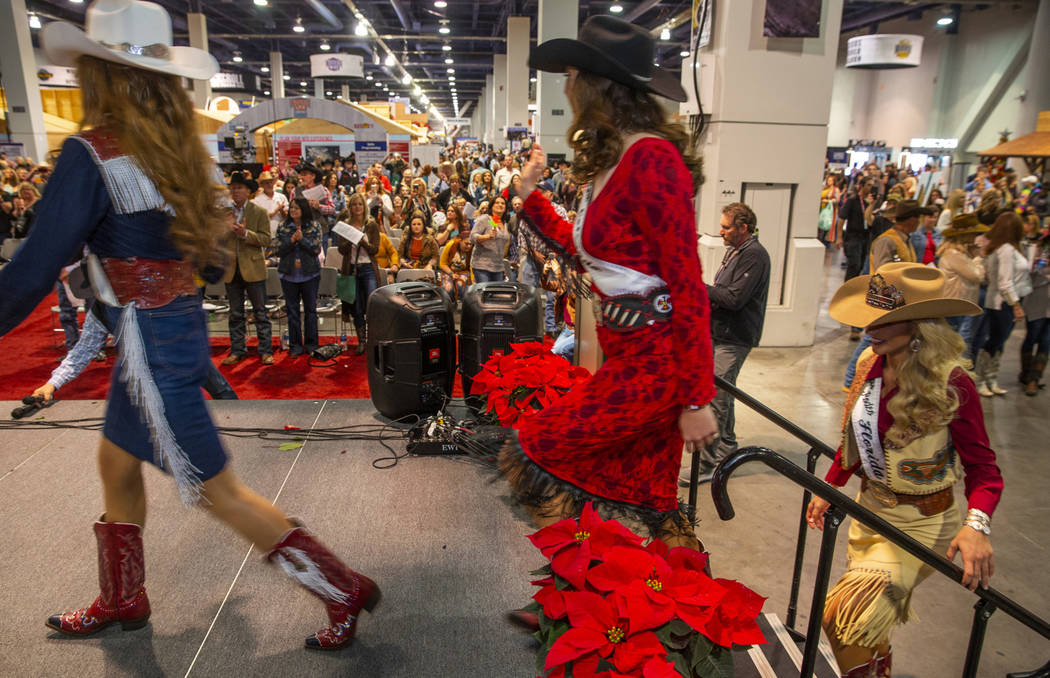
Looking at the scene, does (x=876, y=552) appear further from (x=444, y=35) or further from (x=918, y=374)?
(x=444, y=35)

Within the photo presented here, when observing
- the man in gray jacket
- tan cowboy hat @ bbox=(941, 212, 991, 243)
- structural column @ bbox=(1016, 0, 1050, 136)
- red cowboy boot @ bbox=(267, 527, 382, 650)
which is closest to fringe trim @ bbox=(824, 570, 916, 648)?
red cowboy boot @ bbox=(267, 527, 382, 650)

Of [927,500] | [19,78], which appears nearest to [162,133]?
[927,500]

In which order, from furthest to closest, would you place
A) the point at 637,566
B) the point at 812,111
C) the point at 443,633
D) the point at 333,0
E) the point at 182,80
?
the point at 333,0 < the point at 812,111 < the point at 443,633 < the point at 182,80 < the point at 637,566

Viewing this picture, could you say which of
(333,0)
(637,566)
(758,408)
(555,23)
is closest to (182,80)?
(637,566)

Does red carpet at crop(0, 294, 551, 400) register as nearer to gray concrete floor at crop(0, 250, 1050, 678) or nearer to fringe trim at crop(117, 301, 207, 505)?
gray concrete floor at crop(0, 250, 1050, 678)

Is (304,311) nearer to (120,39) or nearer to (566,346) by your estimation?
(566,346)

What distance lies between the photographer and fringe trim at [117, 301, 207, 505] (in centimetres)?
171

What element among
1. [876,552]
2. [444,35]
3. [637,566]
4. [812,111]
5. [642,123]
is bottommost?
[876,552]

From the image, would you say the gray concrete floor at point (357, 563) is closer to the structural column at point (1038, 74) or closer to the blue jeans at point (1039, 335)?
the blue jeans at point (1039, 335)

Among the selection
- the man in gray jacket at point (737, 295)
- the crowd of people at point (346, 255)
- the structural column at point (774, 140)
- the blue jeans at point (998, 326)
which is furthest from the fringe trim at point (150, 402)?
the blue jeans at point (998, 326)

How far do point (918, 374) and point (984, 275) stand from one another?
4653 millimetres

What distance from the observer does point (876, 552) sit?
2080mm

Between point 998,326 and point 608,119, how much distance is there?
19.4 feet

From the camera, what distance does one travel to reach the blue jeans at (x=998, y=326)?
232 inches
